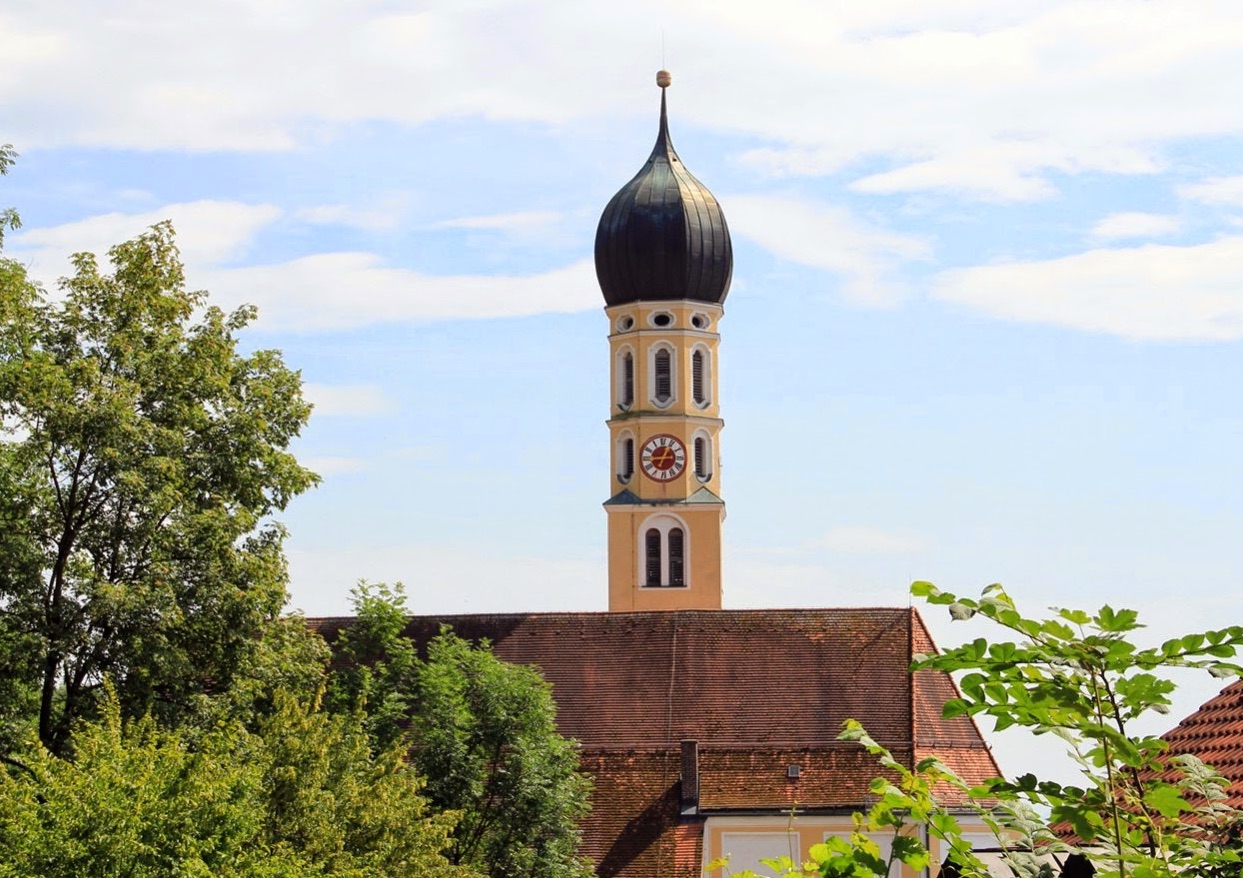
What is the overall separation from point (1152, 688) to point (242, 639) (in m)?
24.4

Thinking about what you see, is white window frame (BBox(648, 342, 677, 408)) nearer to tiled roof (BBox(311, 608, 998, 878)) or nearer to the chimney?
tiled roof (BBox(311, 608, 998, 878))

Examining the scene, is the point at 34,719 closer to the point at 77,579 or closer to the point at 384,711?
the point at 77,579

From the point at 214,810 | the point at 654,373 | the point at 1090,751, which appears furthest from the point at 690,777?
the point at 1090,751

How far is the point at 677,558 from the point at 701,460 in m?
3.16

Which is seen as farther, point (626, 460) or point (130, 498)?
point (626, 460)

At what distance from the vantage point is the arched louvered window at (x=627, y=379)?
200 feet

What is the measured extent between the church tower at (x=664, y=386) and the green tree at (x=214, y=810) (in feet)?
103

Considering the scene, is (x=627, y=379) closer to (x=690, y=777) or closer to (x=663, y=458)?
(x=663, y=458)

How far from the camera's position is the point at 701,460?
197 feet

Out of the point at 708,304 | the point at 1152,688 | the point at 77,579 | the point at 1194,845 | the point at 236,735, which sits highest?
the point at 708,304

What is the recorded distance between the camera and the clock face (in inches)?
2350

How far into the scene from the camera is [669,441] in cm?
5997

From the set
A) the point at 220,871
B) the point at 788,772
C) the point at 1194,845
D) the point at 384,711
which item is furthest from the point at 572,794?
the point at 1194,845

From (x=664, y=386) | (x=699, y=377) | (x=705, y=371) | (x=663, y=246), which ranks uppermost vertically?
(x=663, y=246)
